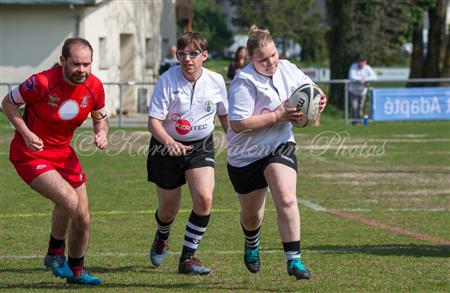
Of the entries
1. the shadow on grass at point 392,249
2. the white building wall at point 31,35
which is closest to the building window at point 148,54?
the white building wall at point 31,35

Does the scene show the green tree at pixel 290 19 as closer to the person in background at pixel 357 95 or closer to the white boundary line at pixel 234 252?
the person in background at pixel 357 95

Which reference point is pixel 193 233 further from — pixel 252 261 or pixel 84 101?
pixel 84 101

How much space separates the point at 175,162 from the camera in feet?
27.5

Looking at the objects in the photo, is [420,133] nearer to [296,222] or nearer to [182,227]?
[182,227]

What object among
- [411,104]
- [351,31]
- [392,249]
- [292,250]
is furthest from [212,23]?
[292,250]

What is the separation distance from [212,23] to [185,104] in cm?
8591

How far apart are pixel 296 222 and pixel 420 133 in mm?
17707

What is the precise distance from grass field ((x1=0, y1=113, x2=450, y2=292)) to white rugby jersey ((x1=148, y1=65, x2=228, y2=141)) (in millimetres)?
1128

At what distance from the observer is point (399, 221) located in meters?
11.4

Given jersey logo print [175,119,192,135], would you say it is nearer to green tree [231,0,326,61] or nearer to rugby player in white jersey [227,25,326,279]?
rugby player in white jersey [227,25,326,279]

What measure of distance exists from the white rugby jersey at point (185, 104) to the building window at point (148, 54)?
1157 inches

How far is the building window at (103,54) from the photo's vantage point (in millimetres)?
33156

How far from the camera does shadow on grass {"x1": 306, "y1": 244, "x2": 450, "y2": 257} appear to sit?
915cm

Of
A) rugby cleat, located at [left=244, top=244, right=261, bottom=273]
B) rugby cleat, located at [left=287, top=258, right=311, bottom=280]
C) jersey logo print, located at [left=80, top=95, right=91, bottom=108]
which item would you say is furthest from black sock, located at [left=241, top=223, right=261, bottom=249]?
jersey logo print, located at [left=80, top=95, right=91, bottom=108]
